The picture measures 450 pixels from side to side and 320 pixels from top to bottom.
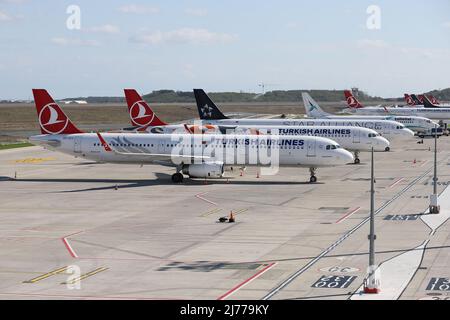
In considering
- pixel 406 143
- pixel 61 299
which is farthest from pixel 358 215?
pixel 406 143

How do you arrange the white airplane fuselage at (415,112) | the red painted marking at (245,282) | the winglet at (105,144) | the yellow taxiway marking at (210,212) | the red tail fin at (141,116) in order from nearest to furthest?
the red painted marking at (245,282), the yellow taxiway marking at (210,212), the winglet at (105,144), the red tail fin at (141,116), the white airplane fuselage at (415,112)

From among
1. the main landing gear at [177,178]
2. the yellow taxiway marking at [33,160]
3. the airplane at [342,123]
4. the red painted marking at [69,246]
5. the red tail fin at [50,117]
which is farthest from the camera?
the airplane at [342,123]

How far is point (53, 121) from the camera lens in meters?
73.9

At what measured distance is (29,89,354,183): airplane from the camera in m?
69.1

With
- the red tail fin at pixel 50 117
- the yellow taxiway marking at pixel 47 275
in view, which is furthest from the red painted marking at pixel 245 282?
the red tail fin at pixel 50 117

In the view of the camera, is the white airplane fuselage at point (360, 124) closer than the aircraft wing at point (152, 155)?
No

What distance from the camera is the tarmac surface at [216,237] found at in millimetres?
32625

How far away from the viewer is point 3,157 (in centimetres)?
9481

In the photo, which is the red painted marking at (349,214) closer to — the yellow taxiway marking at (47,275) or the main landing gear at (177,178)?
the yellow taxiway marking at (47,275)

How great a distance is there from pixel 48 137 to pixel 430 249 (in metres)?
42.8

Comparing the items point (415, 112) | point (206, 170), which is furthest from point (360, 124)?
point (415, 112)

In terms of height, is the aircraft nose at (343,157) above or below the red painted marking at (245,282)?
above

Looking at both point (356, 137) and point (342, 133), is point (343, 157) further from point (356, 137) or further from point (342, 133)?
point (342, 133)
